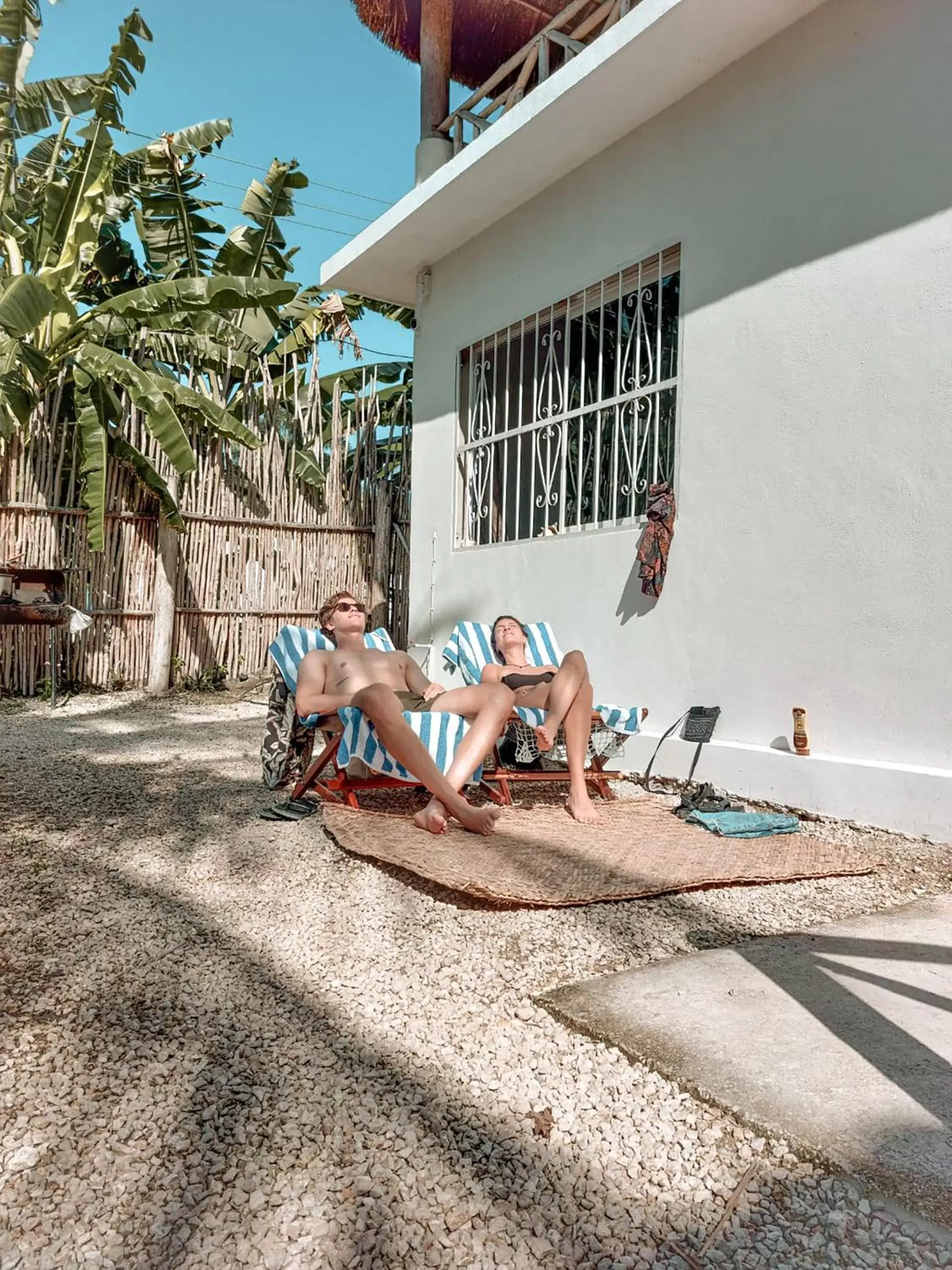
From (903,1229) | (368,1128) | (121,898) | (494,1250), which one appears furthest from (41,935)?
(903,1229)

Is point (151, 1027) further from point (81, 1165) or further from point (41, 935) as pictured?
point (41, 935)

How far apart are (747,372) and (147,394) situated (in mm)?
4981

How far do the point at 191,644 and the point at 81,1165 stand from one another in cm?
708

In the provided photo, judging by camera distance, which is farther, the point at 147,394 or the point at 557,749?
the point at 147,394

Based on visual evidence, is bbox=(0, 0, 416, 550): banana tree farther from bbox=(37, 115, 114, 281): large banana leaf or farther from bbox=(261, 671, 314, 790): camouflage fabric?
bbox=(261, 671, 314, 790): camouflage fabric

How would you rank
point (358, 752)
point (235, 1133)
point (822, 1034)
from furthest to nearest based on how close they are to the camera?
point (358, 752)
point (822, 1034)
point (235, 1133)

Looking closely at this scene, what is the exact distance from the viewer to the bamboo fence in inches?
292

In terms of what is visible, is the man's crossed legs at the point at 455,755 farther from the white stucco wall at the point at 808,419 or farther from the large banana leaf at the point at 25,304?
the large banana leaf at the point at 25,304

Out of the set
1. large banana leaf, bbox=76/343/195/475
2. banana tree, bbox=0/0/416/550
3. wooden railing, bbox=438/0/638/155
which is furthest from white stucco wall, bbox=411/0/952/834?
banana tree, bbox=0/0/416/550

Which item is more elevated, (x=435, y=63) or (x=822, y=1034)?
(x=435, y=63)

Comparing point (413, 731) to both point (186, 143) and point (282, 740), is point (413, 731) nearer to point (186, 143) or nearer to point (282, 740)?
point (282, 740)

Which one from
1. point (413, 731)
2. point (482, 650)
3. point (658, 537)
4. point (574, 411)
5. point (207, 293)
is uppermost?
point (207, 293)

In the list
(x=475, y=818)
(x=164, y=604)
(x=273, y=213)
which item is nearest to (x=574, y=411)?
(x=475, y=818)

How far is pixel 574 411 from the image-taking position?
18.6 ft
